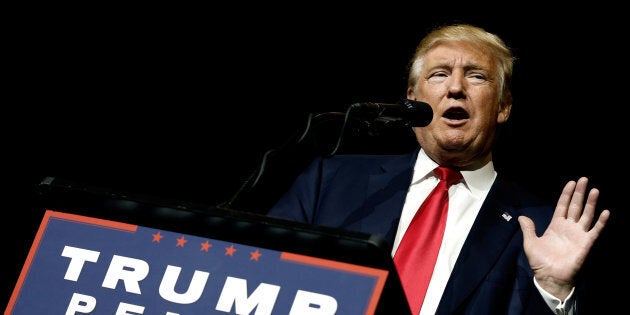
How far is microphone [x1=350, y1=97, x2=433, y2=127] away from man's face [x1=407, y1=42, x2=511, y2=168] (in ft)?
1.82

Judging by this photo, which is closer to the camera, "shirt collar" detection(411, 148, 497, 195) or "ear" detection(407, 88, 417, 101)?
"shirt collar" detection(411, 148, 497, 195)

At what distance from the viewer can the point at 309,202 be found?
2021mm

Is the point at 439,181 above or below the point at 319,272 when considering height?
above

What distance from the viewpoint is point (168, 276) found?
102 centimetres

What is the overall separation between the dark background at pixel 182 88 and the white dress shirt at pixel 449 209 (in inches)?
18.0

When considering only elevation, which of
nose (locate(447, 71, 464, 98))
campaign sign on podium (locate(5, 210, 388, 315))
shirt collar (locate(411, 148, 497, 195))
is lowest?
campaign sign on podium (locate(5, 210, 388, 315))

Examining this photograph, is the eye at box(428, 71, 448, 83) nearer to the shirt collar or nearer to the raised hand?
the shirt collar

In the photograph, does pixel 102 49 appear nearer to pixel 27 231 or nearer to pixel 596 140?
pixel 27 231

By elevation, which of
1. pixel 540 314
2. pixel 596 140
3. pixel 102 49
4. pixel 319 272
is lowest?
pixel 319 272

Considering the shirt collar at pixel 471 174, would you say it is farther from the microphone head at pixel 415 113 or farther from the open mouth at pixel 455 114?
the microphone head at pixel 415 113

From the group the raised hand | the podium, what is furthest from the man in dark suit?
the podium

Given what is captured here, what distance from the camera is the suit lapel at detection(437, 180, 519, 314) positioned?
5.76 feet

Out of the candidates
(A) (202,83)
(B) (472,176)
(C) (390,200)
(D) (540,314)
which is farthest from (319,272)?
(A) (202,83)

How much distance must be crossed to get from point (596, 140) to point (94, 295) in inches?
70.7
